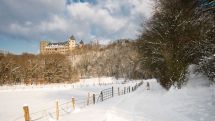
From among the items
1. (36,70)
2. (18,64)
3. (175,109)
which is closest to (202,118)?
(175,109)

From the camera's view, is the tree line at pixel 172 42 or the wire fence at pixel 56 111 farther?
the tree line at pixel 172 42

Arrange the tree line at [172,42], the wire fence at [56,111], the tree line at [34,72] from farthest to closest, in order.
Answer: the tree line at [34,72]
the tree line at [172,42]
the wire fence at [56,111]

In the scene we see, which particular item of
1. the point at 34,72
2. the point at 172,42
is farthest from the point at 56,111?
the point at 34,72

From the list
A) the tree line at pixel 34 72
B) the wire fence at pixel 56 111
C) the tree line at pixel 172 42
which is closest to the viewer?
the wire fence at pixel 56 111

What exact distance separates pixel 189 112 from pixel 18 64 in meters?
121

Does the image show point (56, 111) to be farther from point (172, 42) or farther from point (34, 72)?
point (34, 72)

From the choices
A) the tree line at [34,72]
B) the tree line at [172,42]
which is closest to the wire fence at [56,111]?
the tree line at [172,42]

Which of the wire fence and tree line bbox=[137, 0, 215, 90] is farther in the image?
tree line bbox=[137, 0, 215, 90]

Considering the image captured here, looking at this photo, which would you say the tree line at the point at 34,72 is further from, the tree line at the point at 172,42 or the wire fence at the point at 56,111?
the tree line at the point at 172,42

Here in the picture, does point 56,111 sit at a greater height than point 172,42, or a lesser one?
lesser

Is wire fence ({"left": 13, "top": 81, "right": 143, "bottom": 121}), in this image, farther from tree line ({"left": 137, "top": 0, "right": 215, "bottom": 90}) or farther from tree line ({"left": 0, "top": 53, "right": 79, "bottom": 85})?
tree line ({"left": 0, "top": 53, "right": 79, "bottom": 85})

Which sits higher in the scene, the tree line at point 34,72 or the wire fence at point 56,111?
the tree line at point 34,72

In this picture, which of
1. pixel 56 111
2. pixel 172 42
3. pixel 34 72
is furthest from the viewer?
pixel 34 72

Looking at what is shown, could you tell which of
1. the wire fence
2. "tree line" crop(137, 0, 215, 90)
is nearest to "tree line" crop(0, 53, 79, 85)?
the wire fence
